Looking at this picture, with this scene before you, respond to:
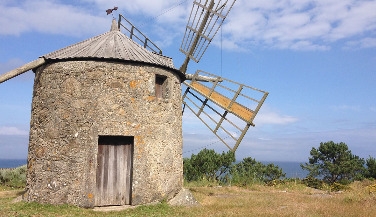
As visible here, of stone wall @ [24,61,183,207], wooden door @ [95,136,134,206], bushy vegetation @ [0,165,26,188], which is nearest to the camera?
stone wall @ [24,61,183,207]

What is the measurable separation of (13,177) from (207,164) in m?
10.7

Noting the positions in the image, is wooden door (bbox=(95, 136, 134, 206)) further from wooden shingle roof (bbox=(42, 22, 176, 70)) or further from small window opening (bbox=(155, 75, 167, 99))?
wooden shingle roof (bbox=(42, 22, 176, 70))

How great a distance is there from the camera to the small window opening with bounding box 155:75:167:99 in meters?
10.6

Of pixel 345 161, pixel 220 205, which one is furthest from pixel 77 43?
pixel 345 161

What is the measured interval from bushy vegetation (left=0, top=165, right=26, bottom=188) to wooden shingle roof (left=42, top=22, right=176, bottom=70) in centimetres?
748

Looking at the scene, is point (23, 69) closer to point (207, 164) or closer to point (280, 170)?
point (207, 164)

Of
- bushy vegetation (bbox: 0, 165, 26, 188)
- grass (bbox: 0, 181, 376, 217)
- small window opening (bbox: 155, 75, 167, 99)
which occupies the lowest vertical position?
grass (bbox: 0, 181, 376, 217)

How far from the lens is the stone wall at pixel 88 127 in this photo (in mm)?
9133

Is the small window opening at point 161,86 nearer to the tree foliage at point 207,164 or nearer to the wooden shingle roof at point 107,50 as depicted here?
the wooden shingle roof at point 107,50

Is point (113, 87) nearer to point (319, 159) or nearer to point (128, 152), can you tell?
point (128, 152)

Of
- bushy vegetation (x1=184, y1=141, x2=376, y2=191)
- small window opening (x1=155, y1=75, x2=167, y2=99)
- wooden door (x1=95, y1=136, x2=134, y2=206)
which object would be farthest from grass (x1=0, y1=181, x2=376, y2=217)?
bushy vegetation (x1=184, y1=141, x2=376, y2=191)

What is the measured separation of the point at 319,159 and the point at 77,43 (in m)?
22.1

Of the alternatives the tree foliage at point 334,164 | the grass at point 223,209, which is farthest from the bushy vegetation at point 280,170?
the grass at point 223,209

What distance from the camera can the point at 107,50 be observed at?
1009cm
